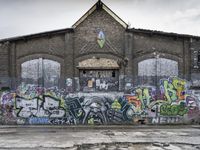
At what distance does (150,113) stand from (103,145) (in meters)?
11.1

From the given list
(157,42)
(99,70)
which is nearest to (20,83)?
(99,70)

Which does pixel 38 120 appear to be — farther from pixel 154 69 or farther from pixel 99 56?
pixel 154 69

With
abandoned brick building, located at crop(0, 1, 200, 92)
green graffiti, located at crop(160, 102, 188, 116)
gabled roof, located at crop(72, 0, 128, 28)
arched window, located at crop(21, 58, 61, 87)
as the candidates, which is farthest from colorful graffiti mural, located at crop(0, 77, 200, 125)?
gabled roof, located at crop(72, 0, 128, 28)

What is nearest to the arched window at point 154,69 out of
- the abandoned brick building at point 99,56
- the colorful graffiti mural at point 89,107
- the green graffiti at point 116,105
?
the abandoned brick building at point 99,56

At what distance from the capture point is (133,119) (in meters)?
26.5

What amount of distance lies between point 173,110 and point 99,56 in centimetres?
608

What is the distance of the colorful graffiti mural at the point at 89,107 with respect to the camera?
26.2 metres

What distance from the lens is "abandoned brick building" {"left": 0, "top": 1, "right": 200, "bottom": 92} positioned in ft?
86.3

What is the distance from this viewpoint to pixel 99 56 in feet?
86.9

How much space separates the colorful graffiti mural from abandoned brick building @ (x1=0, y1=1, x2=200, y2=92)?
553 millimetres

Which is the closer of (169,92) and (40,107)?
(40,107)

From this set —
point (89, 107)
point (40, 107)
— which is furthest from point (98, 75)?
point (40, 107)

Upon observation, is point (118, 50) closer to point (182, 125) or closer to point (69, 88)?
point (69, 88)

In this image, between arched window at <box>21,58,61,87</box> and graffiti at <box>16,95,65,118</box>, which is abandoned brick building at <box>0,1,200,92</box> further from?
graffiti at <box>16,95,65,118</box>
